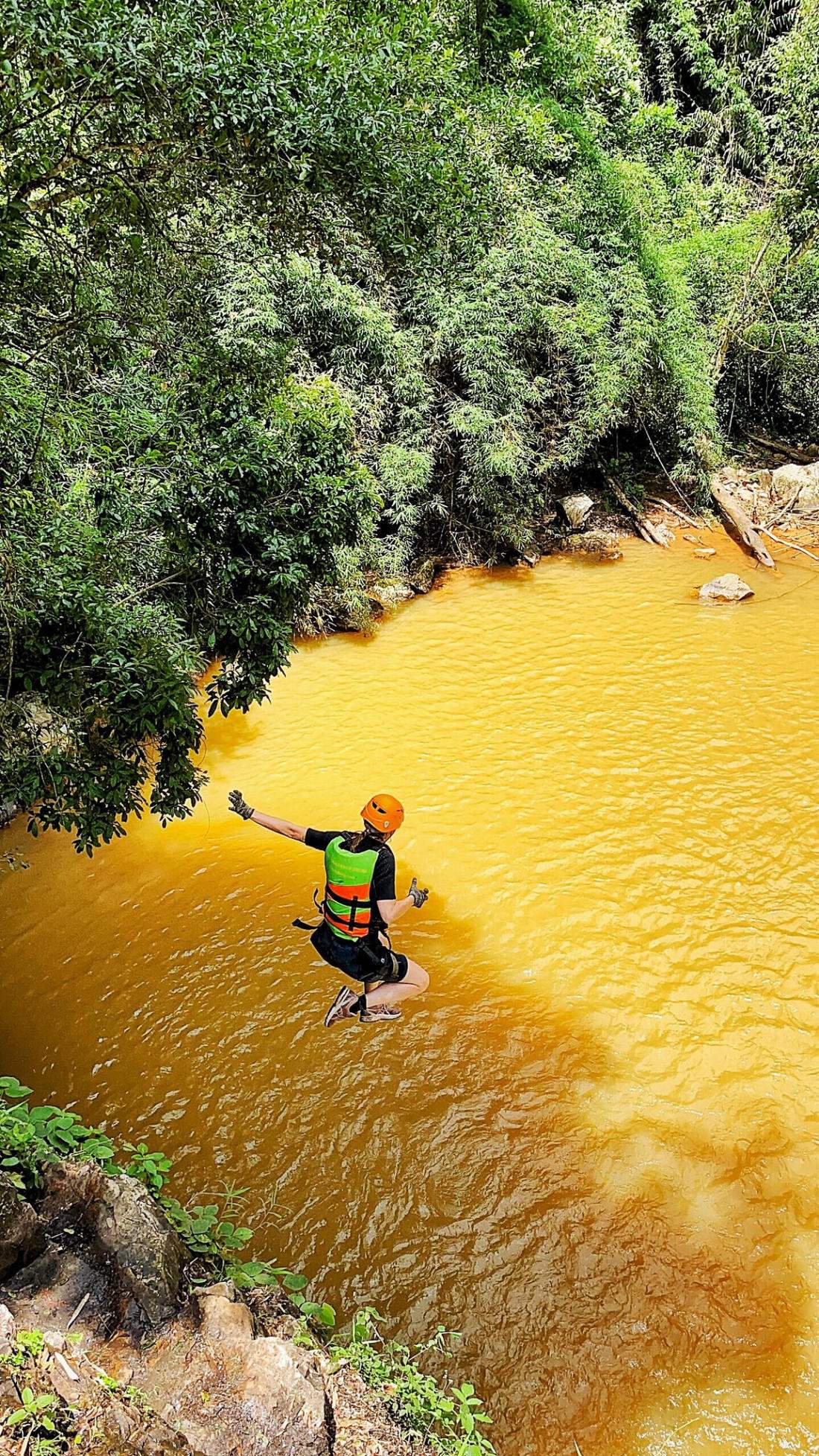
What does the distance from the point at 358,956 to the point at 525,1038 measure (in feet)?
4.18

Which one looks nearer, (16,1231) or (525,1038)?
(16,1231)

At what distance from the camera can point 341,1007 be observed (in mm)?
4848

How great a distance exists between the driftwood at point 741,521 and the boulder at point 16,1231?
1416cm

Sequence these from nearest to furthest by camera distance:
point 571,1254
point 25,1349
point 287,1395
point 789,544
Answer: point 25,1349 → point 287,1395 → point 571,1254 → point 789,544

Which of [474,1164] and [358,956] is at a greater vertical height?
[358,956]

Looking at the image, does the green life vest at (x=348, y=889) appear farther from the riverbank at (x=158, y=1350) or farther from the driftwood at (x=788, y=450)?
the driftwood at (x=788, y=450)

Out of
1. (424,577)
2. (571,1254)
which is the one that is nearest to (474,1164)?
(571,1254)

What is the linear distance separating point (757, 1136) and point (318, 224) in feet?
21.3

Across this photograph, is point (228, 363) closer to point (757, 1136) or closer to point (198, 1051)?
point (198, 1051)

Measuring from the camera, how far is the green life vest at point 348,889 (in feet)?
14.7

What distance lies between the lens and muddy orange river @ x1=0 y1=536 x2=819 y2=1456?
3453 millimetres

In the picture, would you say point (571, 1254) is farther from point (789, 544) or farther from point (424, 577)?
point (789, 544)

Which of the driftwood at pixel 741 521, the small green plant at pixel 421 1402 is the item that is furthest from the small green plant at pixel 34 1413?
the driftwood at pixel 741 521

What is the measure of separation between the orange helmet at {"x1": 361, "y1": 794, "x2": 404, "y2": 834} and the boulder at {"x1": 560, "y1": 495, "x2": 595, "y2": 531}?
1246cm
